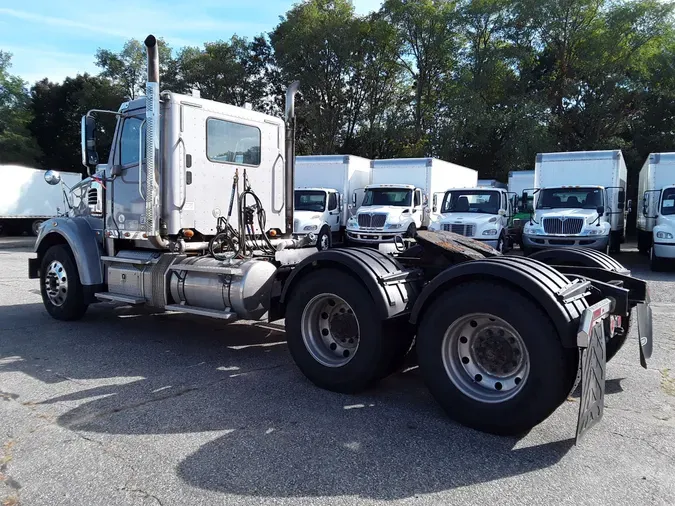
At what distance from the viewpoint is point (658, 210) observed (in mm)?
15078

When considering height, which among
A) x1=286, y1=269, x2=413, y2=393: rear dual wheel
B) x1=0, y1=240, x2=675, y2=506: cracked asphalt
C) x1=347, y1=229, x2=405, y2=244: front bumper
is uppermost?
x1=347, y1=229, x2=405, y2=244: front bumper

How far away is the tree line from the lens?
96.0ft

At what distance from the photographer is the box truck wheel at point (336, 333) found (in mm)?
4434

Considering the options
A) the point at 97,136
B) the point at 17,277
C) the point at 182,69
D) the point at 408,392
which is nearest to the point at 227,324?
the point at 97,136

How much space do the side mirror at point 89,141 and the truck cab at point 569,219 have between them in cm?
1205

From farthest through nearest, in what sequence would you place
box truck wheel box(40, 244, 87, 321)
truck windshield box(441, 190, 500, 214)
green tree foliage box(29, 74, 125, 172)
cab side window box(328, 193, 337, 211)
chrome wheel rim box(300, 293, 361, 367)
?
green tree foliage box(29, 74, 125, 172)
cab side window box(328, 193, 337, 211)
truck windshield box(441, 190, 500, 214)
box truck wheel box(40, 244, 87, 321)
chrome wheel rim box(300, 293, 361, 367)

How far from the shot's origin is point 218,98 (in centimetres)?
3656

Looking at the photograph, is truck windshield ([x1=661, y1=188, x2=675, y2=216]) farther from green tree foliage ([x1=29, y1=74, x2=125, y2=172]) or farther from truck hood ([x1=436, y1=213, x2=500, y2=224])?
green tree foliage ([x1=29, y1=74, x2=125, y2=172])

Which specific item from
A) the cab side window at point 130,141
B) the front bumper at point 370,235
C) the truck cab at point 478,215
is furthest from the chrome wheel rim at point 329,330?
the front bumper at point 370,235

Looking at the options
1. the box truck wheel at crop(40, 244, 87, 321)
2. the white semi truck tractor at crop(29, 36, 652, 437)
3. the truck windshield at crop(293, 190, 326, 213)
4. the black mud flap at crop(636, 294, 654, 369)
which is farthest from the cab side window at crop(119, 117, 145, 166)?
the truck windshield at crop(293, 190, 326, 213)

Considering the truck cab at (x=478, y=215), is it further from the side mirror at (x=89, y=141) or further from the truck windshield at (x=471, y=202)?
the side mirror at (x=89, y=141)

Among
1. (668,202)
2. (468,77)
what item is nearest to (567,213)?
(668,202)

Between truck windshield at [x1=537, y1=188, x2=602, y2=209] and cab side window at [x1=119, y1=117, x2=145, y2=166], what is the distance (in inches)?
508

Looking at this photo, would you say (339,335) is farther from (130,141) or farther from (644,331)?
(130,141)
